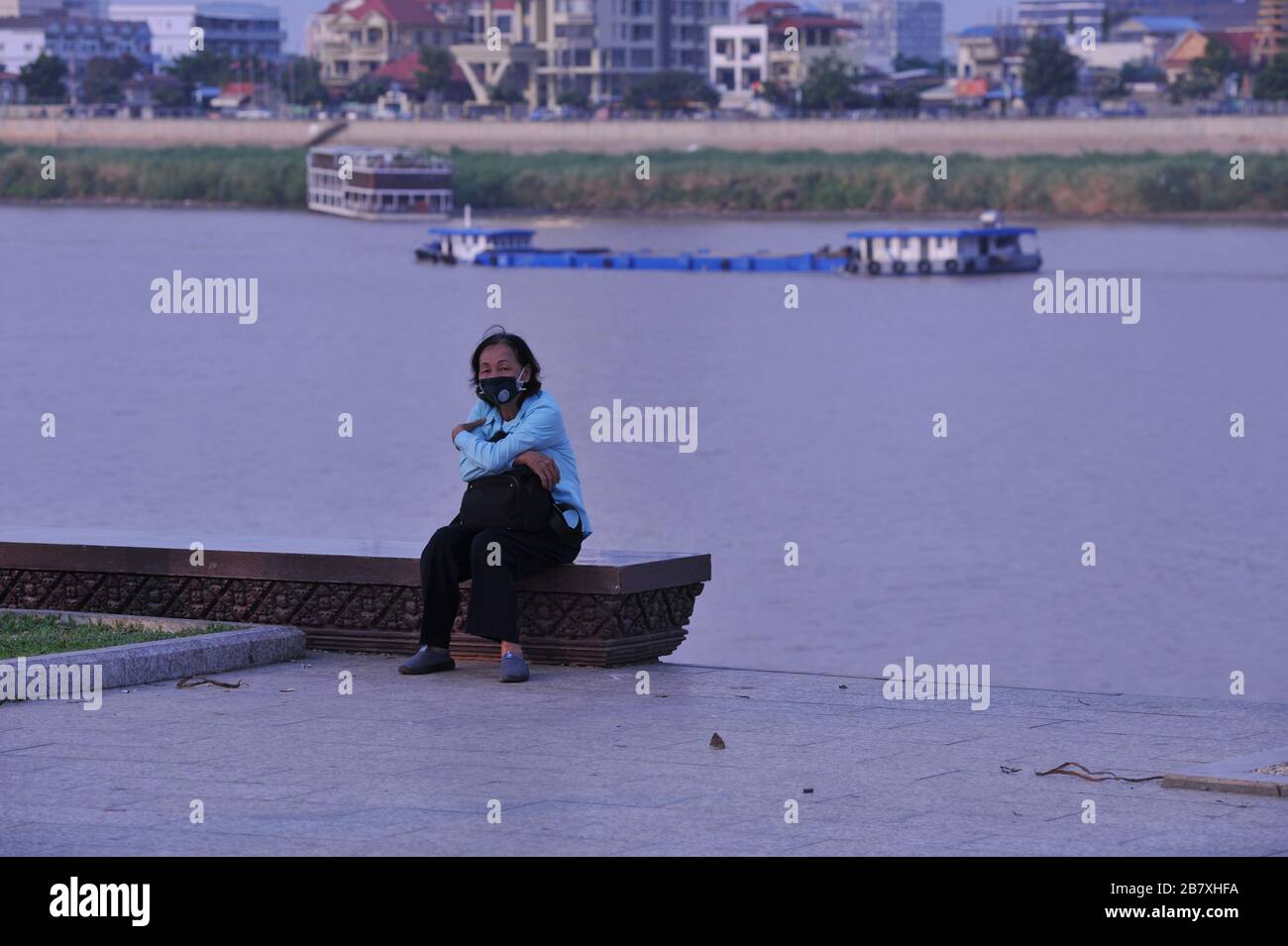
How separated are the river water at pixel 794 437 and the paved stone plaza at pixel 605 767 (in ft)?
6.82

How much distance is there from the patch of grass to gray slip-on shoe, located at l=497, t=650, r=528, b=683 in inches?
55.8

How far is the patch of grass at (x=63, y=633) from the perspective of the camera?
10.1m

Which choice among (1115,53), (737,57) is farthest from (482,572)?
(1115,53)

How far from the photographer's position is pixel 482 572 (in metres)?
10.0

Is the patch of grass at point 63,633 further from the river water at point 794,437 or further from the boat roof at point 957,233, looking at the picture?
the boat roof at point 957,233

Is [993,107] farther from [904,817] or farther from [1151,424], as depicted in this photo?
[904,817]

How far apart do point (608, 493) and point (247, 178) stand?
89.1 m

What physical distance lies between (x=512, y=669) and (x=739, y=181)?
101 metres

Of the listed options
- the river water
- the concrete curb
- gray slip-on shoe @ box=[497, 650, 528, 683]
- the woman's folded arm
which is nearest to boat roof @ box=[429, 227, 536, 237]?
the river water

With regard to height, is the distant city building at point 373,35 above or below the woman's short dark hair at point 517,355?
above


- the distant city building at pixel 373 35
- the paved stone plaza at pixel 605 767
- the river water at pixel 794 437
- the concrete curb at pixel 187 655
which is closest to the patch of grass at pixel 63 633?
the concrete curb at pixel 187 655

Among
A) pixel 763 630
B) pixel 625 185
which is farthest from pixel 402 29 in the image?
pixel 763 630

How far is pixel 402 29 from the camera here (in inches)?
7180

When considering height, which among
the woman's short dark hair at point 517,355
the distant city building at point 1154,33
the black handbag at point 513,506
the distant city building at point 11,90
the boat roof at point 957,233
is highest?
the distant city building at point 1154,33
